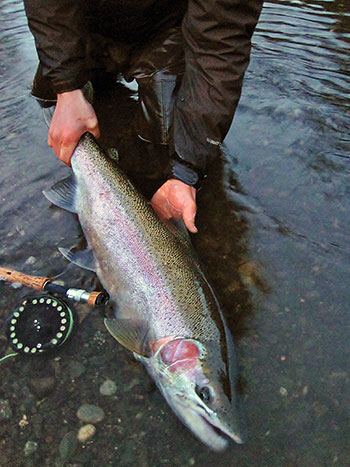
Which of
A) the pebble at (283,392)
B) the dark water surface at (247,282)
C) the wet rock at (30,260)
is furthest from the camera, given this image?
the wet rock at (30,260)

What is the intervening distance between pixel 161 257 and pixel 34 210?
122cm

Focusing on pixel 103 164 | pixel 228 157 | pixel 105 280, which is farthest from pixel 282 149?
pixel 105 280

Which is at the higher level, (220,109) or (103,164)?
(220,109)

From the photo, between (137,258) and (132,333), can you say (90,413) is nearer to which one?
(132,333)

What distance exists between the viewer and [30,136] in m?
3.71

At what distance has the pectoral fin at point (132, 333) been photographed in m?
1.97

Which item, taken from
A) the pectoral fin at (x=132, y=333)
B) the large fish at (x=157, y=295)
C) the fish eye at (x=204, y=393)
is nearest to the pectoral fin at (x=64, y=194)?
the large fish at (x=157, y=295)

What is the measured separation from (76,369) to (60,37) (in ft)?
7.19

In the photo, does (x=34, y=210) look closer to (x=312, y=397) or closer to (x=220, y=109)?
(x=220, y=109)

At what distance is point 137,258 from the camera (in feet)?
7.32

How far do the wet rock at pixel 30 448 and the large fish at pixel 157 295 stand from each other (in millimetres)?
561

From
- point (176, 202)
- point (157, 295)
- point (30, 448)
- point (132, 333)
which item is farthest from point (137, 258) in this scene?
point (30, 448)

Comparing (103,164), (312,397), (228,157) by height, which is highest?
(103,164)

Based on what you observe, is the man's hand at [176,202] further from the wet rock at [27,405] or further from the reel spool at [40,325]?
the wet rock at [27,405]
